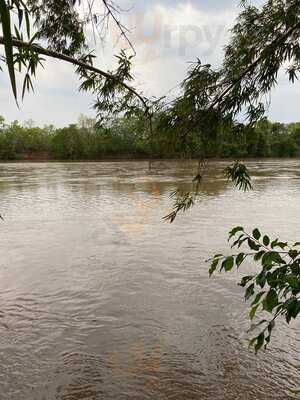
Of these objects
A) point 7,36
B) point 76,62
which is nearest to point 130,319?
point 76,62

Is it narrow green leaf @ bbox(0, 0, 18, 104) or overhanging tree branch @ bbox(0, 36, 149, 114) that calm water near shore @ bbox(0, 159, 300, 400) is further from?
narrow green leaf @ bbox(0, 0, 18, 104)

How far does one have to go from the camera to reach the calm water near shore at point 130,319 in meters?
3.53

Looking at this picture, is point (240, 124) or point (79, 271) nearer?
point (240, 124)

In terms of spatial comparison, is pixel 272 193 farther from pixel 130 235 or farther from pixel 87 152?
pixel 87 152

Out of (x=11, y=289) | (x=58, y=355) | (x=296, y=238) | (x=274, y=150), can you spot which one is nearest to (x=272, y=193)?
(x=296, y=238)

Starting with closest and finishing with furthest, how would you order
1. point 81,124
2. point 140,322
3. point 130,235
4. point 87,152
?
point 140,322 → point 130,235 → point 87,152 → point 81,124

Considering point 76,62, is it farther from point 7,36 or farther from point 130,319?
point 130,319

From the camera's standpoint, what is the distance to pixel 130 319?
486 cm

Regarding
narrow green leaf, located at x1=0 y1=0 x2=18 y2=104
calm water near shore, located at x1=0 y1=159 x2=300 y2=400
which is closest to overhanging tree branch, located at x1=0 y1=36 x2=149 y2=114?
calm water near shore, located at x1=0 y1=159 x2=300 y2=400

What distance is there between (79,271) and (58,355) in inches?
111

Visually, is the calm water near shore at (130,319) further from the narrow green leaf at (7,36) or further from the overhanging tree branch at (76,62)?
the narrow green leaf at (7,36)

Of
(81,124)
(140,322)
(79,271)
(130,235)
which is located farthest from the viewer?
(81,124)

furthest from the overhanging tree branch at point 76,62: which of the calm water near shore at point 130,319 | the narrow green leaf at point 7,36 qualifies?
the narrow green leaf at point 7,36

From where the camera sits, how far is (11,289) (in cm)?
597
